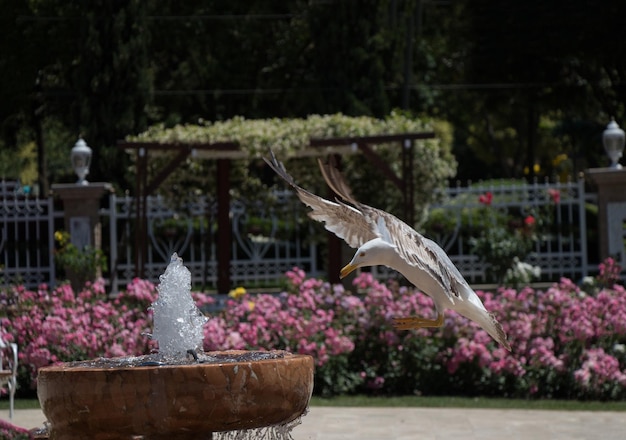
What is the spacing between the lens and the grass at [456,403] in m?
10.6

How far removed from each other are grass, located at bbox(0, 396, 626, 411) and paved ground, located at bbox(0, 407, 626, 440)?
1.04ft

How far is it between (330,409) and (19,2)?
1915cm

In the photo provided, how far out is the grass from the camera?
10578mm

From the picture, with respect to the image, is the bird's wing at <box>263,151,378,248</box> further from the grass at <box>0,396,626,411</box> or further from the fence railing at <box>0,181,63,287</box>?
the fence railing at <box>0,181,63,287</box>

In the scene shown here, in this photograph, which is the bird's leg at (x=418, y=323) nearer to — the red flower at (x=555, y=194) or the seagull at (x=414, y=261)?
the seagull at (x=414, y=261)

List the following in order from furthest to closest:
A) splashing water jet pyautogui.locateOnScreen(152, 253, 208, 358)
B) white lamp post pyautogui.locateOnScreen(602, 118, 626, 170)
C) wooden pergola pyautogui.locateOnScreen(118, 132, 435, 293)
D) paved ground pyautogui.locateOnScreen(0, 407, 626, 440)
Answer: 1. white lamp post pyautogui.locateOnScreen(602, 118, 626, 170)
2. wooden pergola pyautogui.locateOnScreen(118, 132, 435, 293)
3. paved ground pyautogui.locateOnScreen(0, 407, 626, 440)
4. splashing water jet pyautogui.locateOnScreen(152, 253, 208, 358)

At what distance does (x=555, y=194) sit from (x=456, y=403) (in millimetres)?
7597

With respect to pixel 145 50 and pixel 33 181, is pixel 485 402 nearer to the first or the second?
pixel 145 50

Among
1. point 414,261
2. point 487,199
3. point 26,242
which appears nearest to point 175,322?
point 414,261

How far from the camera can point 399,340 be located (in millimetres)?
11555

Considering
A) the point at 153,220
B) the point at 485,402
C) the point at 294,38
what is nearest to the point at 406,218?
the point at 485,402

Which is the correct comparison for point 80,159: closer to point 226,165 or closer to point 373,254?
point 226,165

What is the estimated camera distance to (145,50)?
22.5 m

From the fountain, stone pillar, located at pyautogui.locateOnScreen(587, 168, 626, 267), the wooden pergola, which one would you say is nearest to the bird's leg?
the fountain
